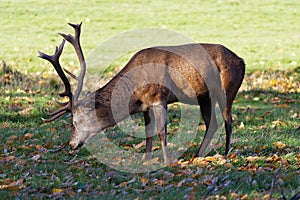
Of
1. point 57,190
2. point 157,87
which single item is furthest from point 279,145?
point 57,190

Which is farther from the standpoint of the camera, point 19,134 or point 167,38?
point 167,38

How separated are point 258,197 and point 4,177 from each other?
278 centimetres

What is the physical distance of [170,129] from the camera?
30.7 ft

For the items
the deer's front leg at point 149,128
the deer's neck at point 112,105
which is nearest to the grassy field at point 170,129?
the deer's front leg at point 149,128

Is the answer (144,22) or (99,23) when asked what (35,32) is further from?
(144,22)

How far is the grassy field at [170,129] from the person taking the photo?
595 centimetres

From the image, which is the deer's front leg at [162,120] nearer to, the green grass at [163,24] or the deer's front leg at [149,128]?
the deer's front leg at [149,128]

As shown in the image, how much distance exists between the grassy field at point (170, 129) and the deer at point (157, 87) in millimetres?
519

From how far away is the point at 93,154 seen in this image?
7.77 m

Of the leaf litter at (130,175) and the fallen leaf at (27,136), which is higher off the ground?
the leaf litter at (130,175)

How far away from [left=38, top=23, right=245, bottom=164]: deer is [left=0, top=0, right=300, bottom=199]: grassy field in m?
0.52

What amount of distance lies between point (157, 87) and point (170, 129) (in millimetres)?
2187

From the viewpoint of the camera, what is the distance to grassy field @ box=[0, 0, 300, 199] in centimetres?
595

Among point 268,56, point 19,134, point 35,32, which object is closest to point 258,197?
point 19,134
